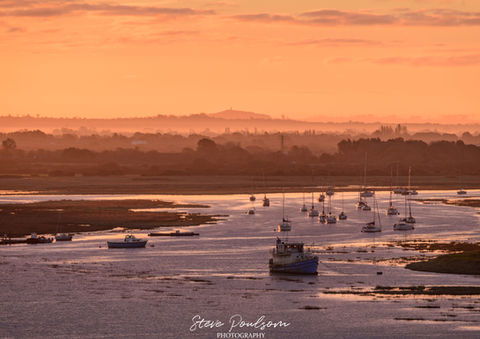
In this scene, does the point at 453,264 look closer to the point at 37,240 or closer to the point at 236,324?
the point at 236,324

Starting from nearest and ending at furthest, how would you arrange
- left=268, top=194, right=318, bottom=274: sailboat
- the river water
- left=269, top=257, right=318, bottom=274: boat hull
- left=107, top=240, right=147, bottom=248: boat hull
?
1. the river water
2. left=269, top=257, right=318, bottom=274: boat hull
3. left=268, top=194, right=318, bottom=274: sailboat
4. left=107, top=240, right=147, bottom=248: boat hull

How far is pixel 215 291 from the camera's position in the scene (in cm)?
7869

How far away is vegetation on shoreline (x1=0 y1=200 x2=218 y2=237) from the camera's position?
425ft

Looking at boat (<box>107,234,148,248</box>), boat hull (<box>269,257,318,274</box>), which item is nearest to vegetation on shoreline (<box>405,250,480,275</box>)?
boat hull (<box>269,257,318,274</box>)

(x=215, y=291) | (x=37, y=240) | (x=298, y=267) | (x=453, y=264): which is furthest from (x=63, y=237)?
(x=453, y=264)

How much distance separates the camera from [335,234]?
128500 millimetres

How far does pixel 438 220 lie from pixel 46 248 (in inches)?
2507

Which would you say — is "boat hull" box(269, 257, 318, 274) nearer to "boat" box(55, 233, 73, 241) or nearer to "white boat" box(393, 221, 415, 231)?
"boat" box(55, 233, 73, 241)

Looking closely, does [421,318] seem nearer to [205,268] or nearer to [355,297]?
[355,297]

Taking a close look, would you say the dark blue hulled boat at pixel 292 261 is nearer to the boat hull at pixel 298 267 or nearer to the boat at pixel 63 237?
the boat hull at pixel 298 267

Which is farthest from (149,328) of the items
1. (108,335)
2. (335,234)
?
(335,234)

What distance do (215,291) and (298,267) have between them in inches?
488

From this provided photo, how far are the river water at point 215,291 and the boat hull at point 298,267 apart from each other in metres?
1.10

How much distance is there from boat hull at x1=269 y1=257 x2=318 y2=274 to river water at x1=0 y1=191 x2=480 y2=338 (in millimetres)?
1104
